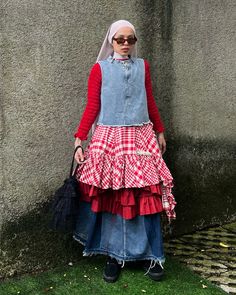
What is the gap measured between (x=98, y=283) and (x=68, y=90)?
1.46 m

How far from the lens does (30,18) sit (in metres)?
3.45

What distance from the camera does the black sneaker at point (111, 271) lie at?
360 cm

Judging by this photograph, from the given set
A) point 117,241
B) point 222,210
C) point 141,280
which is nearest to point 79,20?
point 117,241

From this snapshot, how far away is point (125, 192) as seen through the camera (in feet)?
11.3

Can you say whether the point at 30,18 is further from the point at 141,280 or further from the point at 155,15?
the point at 141,280

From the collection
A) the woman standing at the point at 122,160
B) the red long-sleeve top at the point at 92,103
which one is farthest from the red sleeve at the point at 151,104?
the red long-sleeve top at the point at 92,103

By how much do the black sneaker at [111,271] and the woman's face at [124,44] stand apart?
1.55 meters

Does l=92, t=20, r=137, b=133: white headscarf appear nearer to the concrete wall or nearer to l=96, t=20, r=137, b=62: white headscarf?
l=96, t=20, r=137, b=62: white headscarf

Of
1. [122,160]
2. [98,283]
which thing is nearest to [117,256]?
[98,283]

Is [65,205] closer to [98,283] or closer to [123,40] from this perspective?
[98,283]

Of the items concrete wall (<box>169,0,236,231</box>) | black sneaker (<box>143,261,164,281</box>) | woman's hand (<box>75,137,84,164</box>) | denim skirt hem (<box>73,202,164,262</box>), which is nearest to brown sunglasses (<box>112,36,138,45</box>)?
woman's hand (<box>75,137,84,164</box>)

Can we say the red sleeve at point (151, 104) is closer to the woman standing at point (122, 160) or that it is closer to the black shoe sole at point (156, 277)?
the woman standing at point (122, 160)

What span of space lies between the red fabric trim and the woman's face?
97cm

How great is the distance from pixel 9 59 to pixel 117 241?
1.52 m
